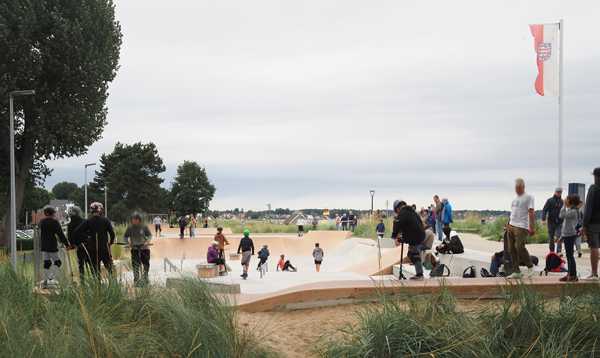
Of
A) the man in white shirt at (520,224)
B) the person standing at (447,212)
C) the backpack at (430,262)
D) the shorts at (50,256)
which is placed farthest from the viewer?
the person standing at (447,212)

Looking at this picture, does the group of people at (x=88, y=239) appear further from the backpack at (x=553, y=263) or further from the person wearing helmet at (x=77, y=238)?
the backpack at (x=553, y=263)

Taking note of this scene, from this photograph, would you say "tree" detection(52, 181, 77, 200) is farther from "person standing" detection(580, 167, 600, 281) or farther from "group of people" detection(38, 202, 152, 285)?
"person standing" detection(580, 167, 600, 281)

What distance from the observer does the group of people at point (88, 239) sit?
7.36 metres

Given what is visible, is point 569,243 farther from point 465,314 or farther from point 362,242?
point 362,242

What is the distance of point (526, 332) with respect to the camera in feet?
13.7

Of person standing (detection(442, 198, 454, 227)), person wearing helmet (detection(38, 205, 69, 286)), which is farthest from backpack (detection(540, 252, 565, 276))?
person wearing helmet (detection(38, 205, 69, 286))

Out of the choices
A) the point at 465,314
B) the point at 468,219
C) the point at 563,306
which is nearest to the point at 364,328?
the point at 465,314

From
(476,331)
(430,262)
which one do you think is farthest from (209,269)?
(476,331)

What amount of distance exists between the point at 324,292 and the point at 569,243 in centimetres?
404

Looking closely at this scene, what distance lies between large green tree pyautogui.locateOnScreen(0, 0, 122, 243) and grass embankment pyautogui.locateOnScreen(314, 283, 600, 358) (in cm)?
2107

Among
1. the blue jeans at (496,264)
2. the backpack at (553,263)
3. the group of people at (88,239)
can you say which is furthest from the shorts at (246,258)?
the backpack at (553,263)

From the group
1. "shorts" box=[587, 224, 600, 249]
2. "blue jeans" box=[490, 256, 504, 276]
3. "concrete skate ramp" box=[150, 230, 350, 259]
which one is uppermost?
"shorts" box=[587, 224, 600, 249]

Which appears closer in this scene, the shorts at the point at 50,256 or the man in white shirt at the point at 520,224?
the man in white shirt at the point at 520,224

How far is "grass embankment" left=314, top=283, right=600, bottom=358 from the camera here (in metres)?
3.94
